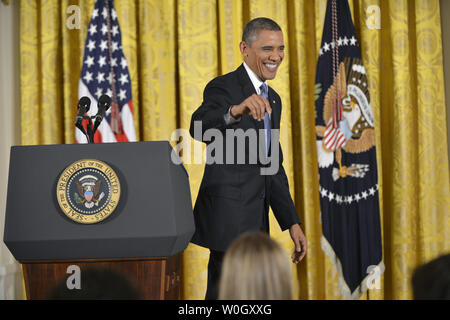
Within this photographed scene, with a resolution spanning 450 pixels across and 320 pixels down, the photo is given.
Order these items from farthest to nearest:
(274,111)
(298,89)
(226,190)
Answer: (298,89) → (274,111) → (226,190)

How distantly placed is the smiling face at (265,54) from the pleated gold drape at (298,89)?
1.64 metres

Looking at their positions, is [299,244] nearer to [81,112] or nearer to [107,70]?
[81,112]

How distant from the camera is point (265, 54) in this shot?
2.38 metres

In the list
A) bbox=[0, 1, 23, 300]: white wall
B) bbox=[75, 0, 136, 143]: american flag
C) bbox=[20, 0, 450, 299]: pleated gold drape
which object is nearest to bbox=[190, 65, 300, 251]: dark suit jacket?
bbox=[20, 0, 450, 299]: pleated gold drape

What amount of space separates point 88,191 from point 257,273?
0.89 meters

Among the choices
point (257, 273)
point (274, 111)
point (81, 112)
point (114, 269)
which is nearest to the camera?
point (257, 273)

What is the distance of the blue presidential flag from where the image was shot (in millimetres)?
3947

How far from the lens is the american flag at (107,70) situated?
13.3 ft

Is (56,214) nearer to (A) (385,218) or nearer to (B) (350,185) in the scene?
(B) (350,185)

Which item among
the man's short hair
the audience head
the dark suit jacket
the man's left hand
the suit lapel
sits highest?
the man's short hair

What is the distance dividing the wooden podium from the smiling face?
0.81 meters

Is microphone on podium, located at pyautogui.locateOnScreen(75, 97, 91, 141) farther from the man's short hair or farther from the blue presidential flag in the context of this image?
the blue presidential flag

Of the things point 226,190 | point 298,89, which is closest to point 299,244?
point 226,190
